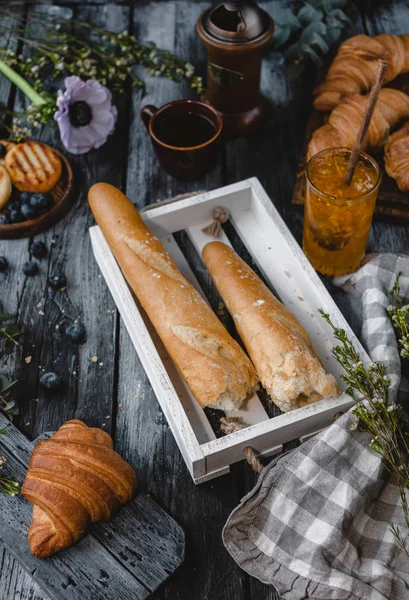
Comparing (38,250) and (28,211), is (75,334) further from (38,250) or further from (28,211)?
(28,211)

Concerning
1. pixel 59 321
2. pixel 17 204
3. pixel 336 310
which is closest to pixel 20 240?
pixel 17 204

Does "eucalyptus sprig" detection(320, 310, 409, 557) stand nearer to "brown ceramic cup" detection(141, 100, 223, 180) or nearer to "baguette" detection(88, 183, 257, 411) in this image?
"baguette" detection(88, 183, 257, 411)

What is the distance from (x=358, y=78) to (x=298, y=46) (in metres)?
0.29

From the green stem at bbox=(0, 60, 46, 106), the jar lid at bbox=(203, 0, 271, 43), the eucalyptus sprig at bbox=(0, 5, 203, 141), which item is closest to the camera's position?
the jar lid at bbox=(203, 0, 271, 43)

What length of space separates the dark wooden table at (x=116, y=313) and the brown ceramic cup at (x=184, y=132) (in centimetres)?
14

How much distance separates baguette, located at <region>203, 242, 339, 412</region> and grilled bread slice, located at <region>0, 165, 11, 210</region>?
0.71 metres

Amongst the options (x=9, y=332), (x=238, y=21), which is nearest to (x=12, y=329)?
(x=9, y=332)

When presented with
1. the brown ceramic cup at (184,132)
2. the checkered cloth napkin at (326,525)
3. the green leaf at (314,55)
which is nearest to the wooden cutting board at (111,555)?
the checkered cloth napkin at (326,525)

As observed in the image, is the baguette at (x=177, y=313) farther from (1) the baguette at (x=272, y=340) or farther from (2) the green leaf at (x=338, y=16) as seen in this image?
(2) the green leaf at (x=338, y=16)

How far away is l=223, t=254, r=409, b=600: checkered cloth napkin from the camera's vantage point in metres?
1.30

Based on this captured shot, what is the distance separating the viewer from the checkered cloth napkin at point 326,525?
130 centimetres

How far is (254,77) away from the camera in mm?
2064

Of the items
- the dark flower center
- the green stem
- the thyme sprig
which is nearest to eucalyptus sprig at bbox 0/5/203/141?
the green stem

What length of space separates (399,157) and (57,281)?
3.39 ft
